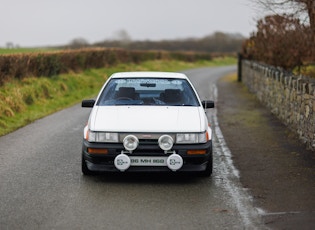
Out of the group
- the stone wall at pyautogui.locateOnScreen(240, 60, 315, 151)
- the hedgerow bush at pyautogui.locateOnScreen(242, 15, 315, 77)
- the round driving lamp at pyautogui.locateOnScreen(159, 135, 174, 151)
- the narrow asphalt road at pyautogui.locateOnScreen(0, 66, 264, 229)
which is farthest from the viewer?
the hedgerow bush at pyautogui.locateOnScreen(242, 15, 315, 77)

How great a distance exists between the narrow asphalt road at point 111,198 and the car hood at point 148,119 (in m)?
0.79

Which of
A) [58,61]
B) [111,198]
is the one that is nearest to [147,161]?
[111,198]

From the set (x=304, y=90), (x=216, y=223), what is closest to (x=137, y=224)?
(x=216, y=223)

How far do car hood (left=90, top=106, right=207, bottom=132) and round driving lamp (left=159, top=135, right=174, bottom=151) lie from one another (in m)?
0.12

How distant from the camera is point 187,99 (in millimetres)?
9727

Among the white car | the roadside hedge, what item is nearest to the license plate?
the white car

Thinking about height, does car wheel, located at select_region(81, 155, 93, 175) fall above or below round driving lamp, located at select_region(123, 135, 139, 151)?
below

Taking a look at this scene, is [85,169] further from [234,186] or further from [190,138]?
[234,186]

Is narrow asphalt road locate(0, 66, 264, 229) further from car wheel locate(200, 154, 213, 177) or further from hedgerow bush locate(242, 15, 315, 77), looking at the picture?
hedgerow bush locate(242, 15, 315, 77)

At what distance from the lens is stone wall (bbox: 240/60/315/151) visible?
1201 centimetres

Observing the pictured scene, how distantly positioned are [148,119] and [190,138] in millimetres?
668

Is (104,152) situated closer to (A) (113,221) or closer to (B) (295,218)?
(A) (113,221)

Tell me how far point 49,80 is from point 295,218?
18.8 m

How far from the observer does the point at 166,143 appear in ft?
27.2
